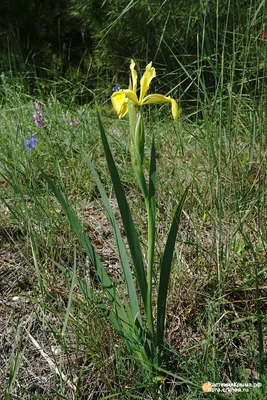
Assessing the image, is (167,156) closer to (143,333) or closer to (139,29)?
(143,333)

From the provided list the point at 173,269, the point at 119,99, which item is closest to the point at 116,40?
the point at 173,269

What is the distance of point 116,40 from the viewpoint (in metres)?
3.25

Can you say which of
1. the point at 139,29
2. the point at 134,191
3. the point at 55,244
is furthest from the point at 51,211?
the point at 139,29

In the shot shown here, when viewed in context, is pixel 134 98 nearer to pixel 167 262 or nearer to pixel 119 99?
pixel 119 99

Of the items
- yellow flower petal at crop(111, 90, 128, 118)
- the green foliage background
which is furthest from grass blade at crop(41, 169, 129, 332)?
the green foliage background

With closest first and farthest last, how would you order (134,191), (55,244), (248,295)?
(248,295) < (55,244) < (134,191)

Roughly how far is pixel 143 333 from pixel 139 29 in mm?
2379

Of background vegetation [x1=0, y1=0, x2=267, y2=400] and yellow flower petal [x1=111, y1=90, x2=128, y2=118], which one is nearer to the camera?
yellow flower petal [x1=111, y1=90, x2=128, y2=118]

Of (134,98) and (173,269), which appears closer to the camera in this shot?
(134,98)

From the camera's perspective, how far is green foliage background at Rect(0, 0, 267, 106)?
2400mm

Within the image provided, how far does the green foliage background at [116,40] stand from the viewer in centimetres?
240

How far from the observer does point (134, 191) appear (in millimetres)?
1829

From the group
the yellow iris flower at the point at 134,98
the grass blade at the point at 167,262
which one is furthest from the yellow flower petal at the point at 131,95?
the grass blade at the point at 167,262

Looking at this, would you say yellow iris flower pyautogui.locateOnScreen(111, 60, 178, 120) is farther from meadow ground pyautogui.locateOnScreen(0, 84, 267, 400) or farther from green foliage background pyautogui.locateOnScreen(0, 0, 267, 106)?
green foliage background pyautogui.locateOnScreen(0, 0, 267, 106)
